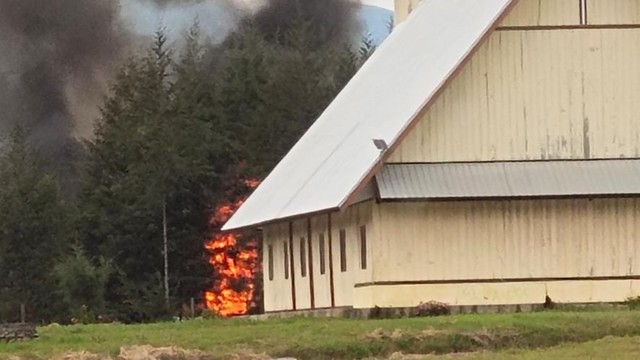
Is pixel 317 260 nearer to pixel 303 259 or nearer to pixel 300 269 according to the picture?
pixel 303 259

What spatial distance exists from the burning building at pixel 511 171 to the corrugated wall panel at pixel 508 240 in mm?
23

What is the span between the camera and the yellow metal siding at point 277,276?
49916mm

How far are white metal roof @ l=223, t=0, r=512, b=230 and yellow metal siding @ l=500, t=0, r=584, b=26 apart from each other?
1.87ft

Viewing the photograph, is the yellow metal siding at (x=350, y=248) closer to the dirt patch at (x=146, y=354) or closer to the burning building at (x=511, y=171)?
the burning building at (x=511, y=171)

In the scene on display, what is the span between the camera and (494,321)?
32.6 meters

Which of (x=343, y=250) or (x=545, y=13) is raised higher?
(x=545, y=13)

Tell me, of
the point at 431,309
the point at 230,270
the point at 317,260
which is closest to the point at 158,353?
the point at 431,309

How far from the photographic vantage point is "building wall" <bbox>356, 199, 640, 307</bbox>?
39.3 m

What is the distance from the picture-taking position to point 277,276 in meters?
51.8

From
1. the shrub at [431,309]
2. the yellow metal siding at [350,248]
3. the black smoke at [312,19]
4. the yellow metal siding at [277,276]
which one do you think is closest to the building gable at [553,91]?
the yellow metal siding at [350,248]

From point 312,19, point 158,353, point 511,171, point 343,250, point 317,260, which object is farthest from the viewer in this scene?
point 312,19

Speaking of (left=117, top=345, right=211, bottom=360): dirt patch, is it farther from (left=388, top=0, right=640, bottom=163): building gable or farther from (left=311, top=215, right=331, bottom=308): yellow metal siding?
(left=311, top=215, right=331, bottom=308): yellow metal siding

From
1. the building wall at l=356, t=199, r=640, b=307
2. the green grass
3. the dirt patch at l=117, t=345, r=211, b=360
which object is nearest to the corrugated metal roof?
the building wall at l=356, t=199, r=640, b=307

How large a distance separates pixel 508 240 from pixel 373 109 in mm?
6072
